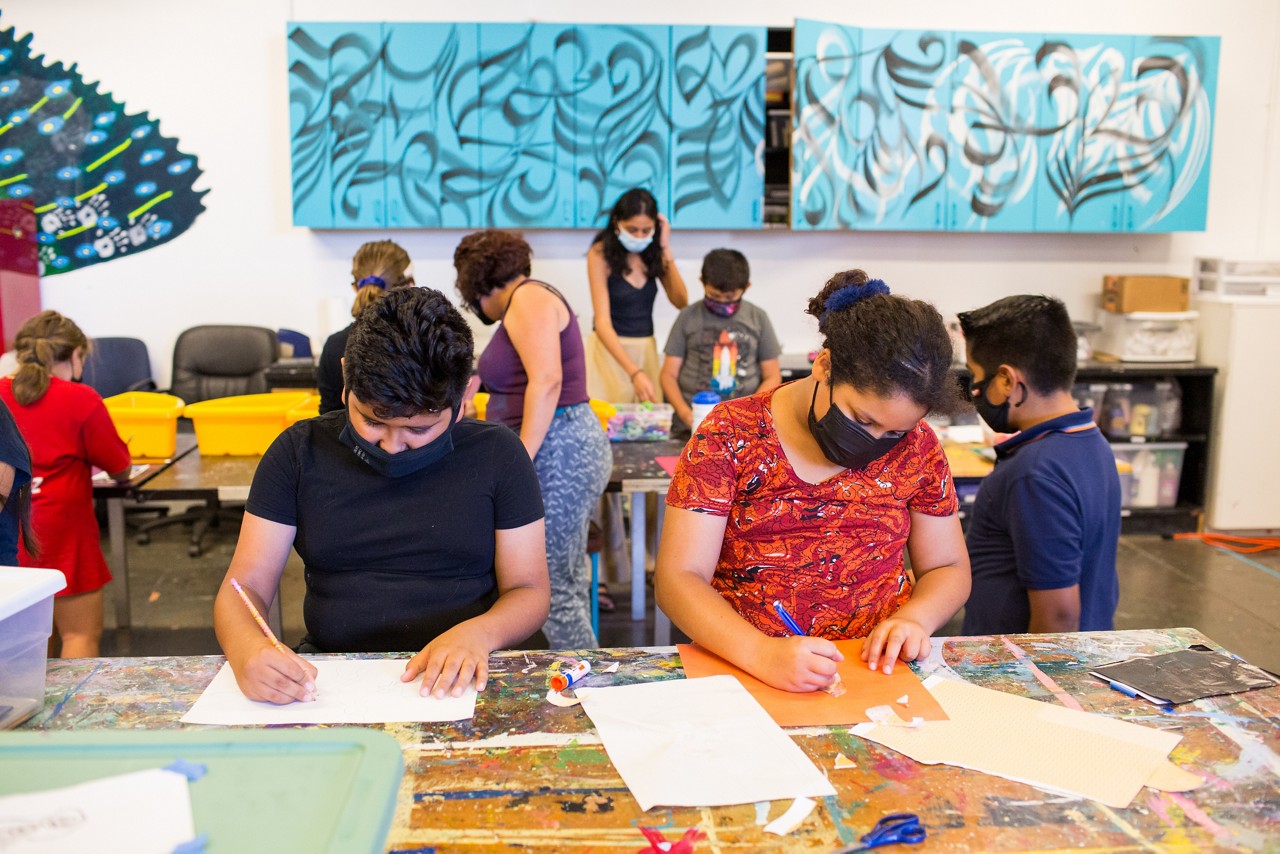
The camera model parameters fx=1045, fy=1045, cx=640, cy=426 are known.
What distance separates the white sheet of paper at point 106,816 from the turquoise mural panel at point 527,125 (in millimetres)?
4623

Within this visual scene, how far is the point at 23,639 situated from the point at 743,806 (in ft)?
3.32

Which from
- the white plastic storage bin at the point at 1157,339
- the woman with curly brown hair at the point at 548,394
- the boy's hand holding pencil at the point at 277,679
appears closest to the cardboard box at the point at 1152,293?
the white plastic storage bin at the point at 1157,339

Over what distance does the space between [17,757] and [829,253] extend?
525 cm

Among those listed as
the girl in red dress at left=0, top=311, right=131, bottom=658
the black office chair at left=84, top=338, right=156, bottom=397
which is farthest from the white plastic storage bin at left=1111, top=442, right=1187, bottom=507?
the black office chair at left=84, top=338, right=156, bottom=397

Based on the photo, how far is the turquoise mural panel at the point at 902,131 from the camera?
5262mm

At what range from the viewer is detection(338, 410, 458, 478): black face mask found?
1787 mm

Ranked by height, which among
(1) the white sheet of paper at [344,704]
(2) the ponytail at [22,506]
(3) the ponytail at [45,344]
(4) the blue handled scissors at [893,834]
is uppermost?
(3) the ponytail at [45,344]

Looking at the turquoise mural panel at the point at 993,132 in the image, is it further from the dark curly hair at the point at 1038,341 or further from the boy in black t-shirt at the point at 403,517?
the boy in black t-shirt at the point at 403,517

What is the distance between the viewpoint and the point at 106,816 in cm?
86

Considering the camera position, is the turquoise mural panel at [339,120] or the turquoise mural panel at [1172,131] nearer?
the turquoise mural panel at [339,120]

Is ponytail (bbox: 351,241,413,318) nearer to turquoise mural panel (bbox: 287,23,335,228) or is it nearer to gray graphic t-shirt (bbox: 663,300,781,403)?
gray graphic t-shirt (bbox: 663,300,781,403)

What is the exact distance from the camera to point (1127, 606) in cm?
434

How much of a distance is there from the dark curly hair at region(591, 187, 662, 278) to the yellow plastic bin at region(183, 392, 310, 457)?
162 centimetres

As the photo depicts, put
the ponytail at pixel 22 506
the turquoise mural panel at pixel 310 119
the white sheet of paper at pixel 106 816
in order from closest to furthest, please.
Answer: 1. the white sheet of paper at pixel 106 816
2. the ponytail at pixel 22 506
3. the turquoise mural panel at pixel 310 119
